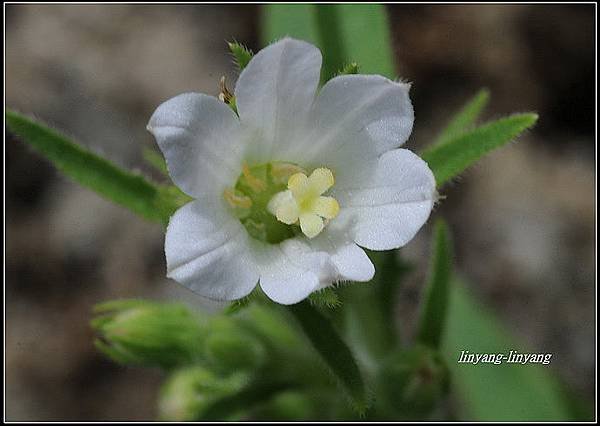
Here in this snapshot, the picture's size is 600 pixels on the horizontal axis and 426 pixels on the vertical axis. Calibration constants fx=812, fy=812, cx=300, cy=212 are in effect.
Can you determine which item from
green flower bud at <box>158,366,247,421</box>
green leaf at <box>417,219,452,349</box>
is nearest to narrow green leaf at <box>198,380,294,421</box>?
green flower bud at <box>158,366,247,421</box>

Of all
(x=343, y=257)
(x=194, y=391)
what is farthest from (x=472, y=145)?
(x=194, y=391)

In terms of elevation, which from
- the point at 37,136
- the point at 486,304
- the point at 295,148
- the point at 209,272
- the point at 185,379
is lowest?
the point at 209,272

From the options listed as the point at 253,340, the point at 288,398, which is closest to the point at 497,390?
the point at 288,398

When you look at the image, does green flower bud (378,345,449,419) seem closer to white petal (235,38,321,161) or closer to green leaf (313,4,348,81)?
white petal (235,38,321,161)

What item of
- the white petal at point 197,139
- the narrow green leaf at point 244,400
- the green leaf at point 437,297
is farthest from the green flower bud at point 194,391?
the white petal at point 197,139

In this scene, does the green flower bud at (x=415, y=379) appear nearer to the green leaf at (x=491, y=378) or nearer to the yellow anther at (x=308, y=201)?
the yellow anther at (x=308, y=201)

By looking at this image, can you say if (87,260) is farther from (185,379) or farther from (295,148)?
(295,148)

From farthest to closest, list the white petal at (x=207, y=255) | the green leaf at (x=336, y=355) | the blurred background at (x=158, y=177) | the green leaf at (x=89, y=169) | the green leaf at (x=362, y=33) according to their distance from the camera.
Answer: the blurred background at (x=158, y=177) < the green leaf at (x=362, y=33) < the green leaf at (x=89, y=169) < the green leaf at (x=336, y=355) < the white petal at (x=207, y=255)
